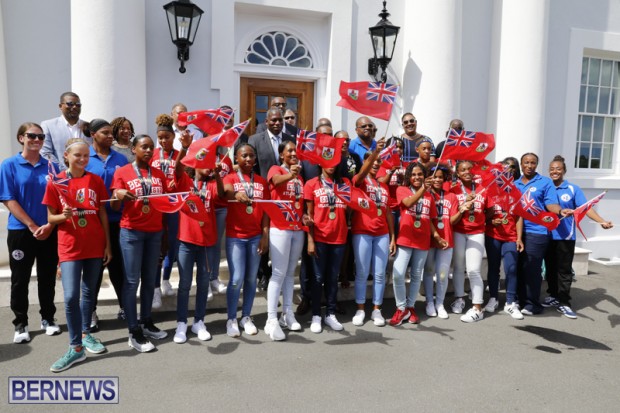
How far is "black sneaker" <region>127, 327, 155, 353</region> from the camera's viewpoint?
160 inches

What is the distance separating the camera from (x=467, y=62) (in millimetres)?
8461

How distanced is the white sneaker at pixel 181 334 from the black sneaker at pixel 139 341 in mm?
235

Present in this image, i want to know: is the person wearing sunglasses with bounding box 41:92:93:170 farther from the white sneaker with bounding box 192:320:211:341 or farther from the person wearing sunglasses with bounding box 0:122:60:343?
the white sneaker with bounding box 192:320:211:341

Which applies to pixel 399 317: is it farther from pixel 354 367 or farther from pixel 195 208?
pixel 195 208

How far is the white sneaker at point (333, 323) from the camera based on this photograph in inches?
185

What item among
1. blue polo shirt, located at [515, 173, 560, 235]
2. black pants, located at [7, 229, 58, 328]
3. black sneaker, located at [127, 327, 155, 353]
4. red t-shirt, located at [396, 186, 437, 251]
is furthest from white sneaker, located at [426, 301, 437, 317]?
black pants, located at [7, 229, 58, 328]

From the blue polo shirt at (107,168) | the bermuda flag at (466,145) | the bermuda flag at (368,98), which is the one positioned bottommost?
the blue polo shirt at (107,168)

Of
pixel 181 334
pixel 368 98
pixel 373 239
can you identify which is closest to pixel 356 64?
pixel 368 98

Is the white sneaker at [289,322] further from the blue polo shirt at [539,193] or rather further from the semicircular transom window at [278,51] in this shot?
the semicircular transom window at [278,51]

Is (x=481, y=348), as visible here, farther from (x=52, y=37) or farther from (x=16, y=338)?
(x=52, y=37)

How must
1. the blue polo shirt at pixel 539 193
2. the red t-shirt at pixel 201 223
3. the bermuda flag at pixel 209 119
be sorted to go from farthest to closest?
the blue polo shirt at pixel 539 193 < the bermuda flag at pixel 209 119 < the red t-shirt at pixel 201 223

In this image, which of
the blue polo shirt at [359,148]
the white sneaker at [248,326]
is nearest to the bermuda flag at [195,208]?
the white sneaker at [248,326]

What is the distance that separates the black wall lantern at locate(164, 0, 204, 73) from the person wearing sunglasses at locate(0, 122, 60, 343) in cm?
310

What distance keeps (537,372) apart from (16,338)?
179 inches
